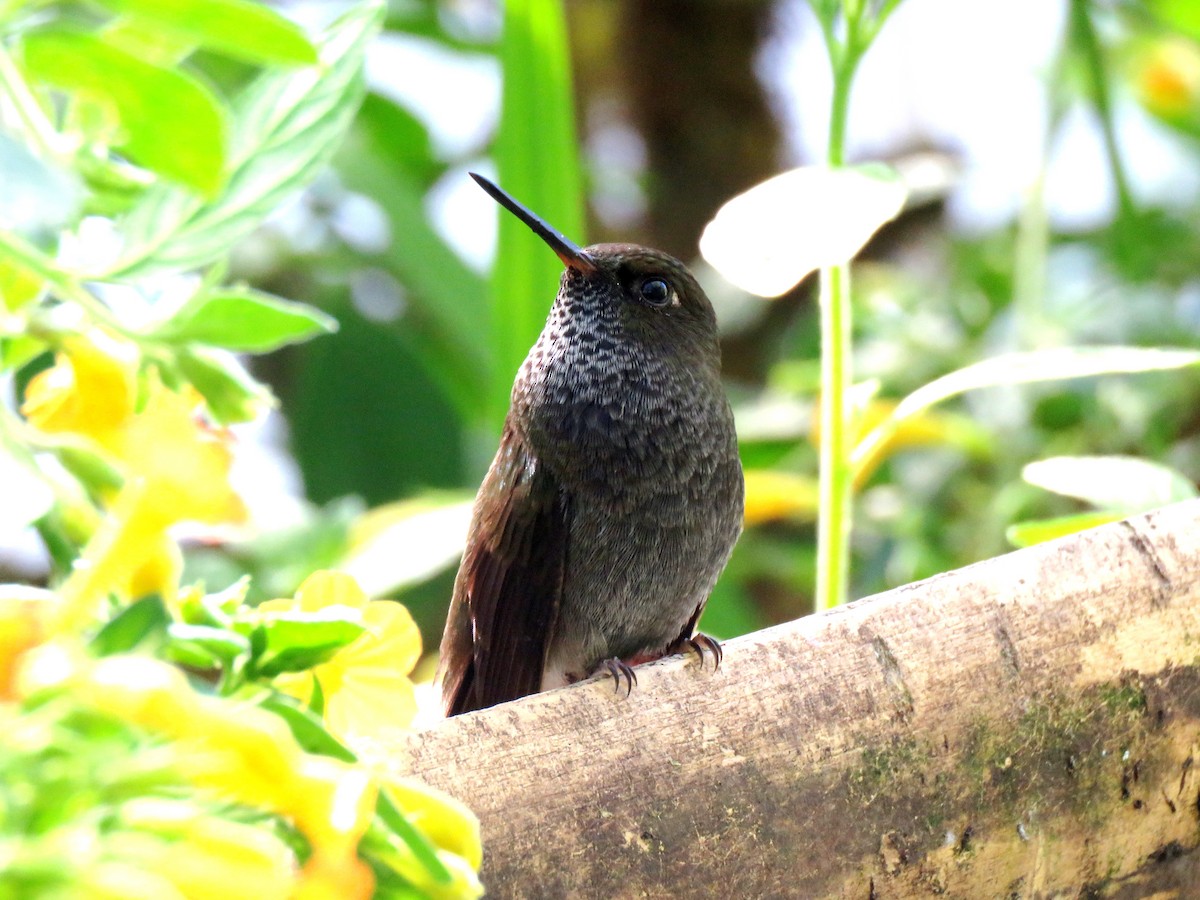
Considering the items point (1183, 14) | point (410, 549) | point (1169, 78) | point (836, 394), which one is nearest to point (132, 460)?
point (836, 394)

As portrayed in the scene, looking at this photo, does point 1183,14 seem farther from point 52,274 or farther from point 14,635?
point 14,635

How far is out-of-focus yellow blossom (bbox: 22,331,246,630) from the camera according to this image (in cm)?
57

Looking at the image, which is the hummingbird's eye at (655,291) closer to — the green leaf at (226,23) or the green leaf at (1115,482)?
the green leaf at (1115,482)

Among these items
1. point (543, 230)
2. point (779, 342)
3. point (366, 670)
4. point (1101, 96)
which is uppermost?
point (1101, 96)

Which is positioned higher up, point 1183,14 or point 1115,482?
point 1183,14

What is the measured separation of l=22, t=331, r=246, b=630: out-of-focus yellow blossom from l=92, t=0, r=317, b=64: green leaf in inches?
7.3

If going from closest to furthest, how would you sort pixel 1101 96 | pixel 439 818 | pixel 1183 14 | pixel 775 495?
pixel 439 818 → pixel 1183 14 → pixel 775 495 → pixel 1101 96

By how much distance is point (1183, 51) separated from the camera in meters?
4.02

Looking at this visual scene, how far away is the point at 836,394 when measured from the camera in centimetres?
157

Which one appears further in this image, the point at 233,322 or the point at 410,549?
the point at 410,549

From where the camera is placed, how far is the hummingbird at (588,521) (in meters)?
1.93

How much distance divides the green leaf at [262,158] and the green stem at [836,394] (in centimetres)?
80

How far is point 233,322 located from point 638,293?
4.93 feet

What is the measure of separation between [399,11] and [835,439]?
268 centimetres
